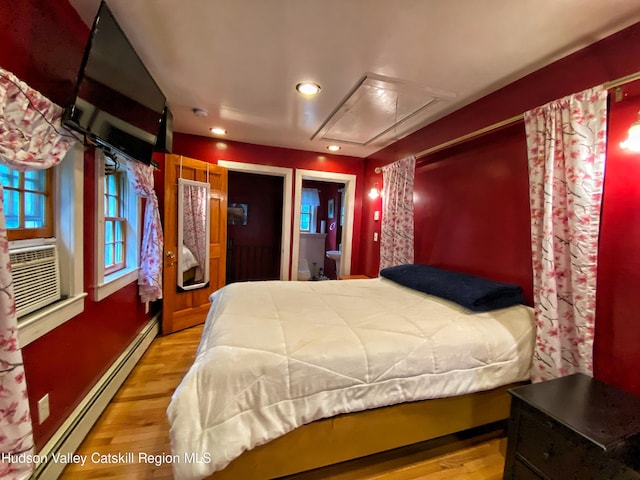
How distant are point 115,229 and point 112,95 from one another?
1.31m

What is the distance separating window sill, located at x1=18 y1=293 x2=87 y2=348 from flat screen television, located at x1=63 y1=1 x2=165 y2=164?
0.89m

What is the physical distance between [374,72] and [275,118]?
4.01 feet

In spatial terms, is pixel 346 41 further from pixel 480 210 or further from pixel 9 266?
pixel 9 266

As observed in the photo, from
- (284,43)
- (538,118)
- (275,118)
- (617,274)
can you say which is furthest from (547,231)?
(275,118)

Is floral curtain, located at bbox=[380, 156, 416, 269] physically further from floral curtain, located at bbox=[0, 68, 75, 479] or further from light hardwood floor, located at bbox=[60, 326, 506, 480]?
floral curtain, located at bbox=[0, 68, 75, 479]

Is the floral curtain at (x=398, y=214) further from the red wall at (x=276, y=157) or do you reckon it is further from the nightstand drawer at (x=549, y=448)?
the nightstand drawer at (x=549, y=448)

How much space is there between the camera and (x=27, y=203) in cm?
137

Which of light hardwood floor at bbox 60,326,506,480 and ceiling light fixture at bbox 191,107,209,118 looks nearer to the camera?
light hardwood floor at bbox 60,326,506,480

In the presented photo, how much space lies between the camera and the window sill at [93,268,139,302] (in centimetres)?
179

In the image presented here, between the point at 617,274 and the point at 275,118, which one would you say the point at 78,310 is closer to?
the point at 275,118

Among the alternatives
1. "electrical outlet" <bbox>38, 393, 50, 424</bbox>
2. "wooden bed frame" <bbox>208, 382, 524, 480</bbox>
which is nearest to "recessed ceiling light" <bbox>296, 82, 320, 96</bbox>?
"wooden bed frame" <bbox>208, 382, 524, 480</bbox>

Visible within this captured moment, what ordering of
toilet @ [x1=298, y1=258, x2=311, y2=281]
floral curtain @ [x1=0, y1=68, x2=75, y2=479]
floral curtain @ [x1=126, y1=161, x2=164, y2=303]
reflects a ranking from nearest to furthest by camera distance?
floral curtain @ [x1=0, y1=68, x2=75, y2=479] → floral curtain @ [x1=126, y1=161, x2=164, y2=303] → toilet @ [x1=298, y1=258, x2=311, y2=281]

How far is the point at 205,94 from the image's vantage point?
2359mm

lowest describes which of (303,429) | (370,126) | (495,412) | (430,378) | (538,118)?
(495,412)
